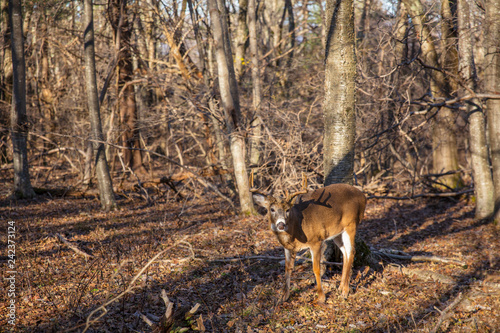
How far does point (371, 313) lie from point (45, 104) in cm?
1863

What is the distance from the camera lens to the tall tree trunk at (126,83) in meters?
14.4

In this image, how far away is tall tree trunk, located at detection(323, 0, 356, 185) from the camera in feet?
21.8

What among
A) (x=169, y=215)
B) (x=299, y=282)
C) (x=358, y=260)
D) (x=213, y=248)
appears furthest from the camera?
(x=169, y=215)

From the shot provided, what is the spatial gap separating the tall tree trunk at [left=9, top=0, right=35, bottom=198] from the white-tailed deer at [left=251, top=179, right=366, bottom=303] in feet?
32.0

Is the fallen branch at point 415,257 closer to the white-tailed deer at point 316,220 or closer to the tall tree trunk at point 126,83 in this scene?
the white-tailed deer at point 316,220

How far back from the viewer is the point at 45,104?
19.6 meters

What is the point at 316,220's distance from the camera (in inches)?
231

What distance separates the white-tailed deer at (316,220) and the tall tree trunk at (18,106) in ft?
32.0

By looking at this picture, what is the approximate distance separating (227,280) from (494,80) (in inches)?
305

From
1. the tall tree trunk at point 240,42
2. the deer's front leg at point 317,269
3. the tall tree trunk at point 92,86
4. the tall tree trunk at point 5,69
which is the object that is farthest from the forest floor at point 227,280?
the tall tree trunk at point 240,42

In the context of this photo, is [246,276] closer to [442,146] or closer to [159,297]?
[159,297]

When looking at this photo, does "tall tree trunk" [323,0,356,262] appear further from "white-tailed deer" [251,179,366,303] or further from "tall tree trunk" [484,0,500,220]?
"tall tree trunk" [484,0,500,220]

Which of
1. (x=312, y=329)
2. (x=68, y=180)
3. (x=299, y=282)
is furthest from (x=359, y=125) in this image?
(x=68, y=180)

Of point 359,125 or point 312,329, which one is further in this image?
point 359,125
